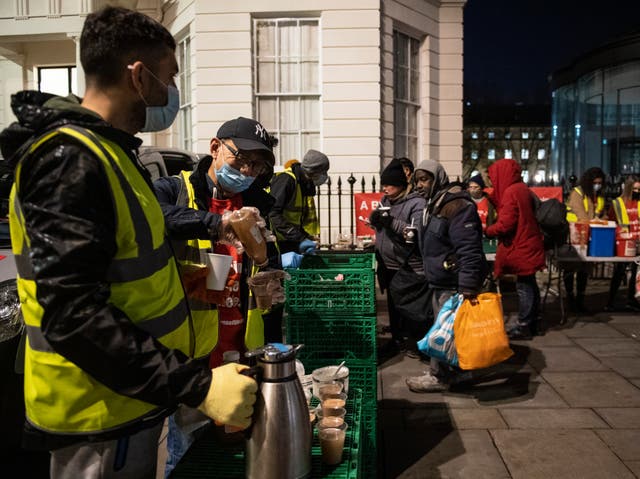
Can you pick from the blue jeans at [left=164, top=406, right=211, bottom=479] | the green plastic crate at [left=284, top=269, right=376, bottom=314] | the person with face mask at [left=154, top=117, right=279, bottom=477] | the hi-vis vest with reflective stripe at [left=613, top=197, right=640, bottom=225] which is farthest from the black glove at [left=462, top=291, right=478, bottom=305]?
the hi-vis vest with reflective stripe at [left=613, top=197, right=640, bottom=225]

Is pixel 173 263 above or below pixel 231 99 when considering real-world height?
below

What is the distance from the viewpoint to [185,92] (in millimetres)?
12477

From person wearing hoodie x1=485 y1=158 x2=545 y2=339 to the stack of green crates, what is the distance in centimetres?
394

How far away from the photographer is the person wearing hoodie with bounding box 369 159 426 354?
591cm

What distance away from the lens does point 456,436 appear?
4.32 meters

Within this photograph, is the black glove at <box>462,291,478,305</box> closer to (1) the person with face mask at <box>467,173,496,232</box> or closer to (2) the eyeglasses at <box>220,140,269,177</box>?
(2) the eyeglasses at <box>220,140,269,177</box>

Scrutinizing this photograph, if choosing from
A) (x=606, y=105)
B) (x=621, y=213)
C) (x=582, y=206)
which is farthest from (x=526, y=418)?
(x=606, y=105)

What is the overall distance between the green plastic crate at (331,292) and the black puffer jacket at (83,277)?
2.05 m

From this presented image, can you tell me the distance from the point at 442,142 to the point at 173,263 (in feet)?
39.3

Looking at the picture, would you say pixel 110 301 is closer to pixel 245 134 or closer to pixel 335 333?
pixel 245 134

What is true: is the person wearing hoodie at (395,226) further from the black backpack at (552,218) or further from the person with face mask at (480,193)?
the person with face mask at (480,193)

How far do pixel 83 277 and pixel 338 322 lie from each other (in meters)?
2.33

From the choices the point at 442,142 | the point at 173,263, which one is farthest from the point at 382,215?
the point at 442,142

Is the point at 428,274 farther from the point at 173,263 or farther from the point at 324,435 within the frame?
the point at 173,263
